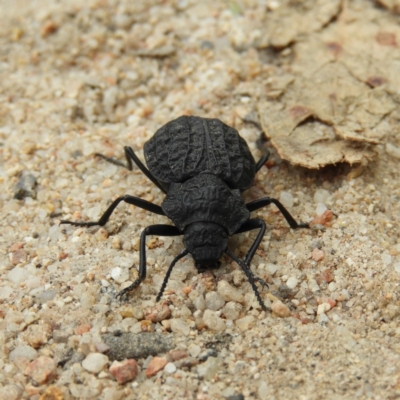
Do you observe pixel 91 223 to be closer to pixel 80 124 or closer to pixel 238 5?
pixel 80 124

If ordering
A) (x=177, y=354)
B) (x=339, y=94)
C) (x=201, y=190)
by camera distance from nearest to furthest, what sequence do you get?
(x=177, y=354) → (x=201, y=190) → (x=339, y=94)

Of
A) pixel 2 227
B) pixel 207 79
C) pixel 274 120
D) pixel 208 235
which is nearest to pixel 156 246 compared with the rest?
pixel 208 235

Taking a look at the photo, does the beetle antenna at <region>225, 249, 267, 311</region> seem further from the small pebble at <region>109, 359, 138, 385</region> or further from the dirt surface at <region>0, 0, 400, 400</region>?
the small pebble at <region>109, 359, 138, 385</region>

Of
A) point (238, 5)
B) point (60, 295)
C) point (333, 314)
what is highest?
point (238, 5)

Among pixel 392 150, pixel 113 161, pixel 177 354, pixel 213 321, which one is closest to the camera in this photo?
pixel 177 354

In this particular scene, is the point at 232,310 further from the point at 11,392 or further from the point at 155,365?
the point at 11,392

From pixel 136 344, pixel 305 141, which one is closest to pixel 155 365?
pixel 136 344
